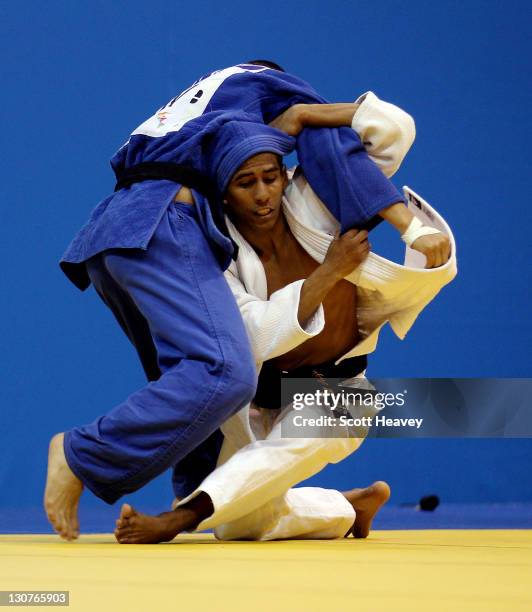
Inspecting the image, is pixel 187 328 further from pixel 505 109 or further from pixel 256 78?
pixel 505 109

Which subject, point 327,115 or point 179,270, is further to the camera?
point 327,115

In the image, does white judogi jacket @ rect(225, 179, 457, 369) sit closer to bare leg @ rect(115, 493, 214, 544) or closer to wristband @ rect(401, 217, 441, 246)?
wristband @ rect(401, 217, 441, 246)

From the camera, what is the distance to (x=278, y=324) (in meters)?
2.25

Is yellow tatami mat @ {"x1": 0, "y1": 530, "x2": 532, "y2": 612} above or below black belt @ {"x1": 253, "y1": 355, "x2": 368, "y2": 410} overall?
below

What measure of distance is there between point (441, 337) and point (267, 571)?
304cm

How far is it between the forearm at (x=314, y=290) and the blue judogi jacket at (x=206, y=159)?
0.13m

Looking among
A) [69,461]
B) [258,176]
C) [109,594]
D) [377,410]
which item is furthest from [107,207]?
[109,594]

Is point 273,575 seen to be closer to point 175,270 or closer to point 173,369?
point 173,369

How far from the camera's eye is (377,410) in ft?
8.34

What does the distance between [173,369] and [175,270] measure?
218 mm

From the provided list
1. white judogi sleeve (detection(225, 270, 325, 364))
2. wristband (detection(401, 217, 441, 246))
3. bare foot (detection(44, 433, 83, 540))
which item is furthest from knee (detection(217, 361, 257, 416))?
wristband (detection(401, 217, 441, 246))

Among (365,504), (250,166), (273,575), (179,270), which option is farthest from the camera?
(365,504)

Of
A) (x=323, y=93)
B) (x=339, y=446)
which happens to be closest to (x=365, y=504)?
(x=339, y=446)

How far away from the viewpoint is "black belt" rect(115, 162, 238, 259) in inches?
91.8
